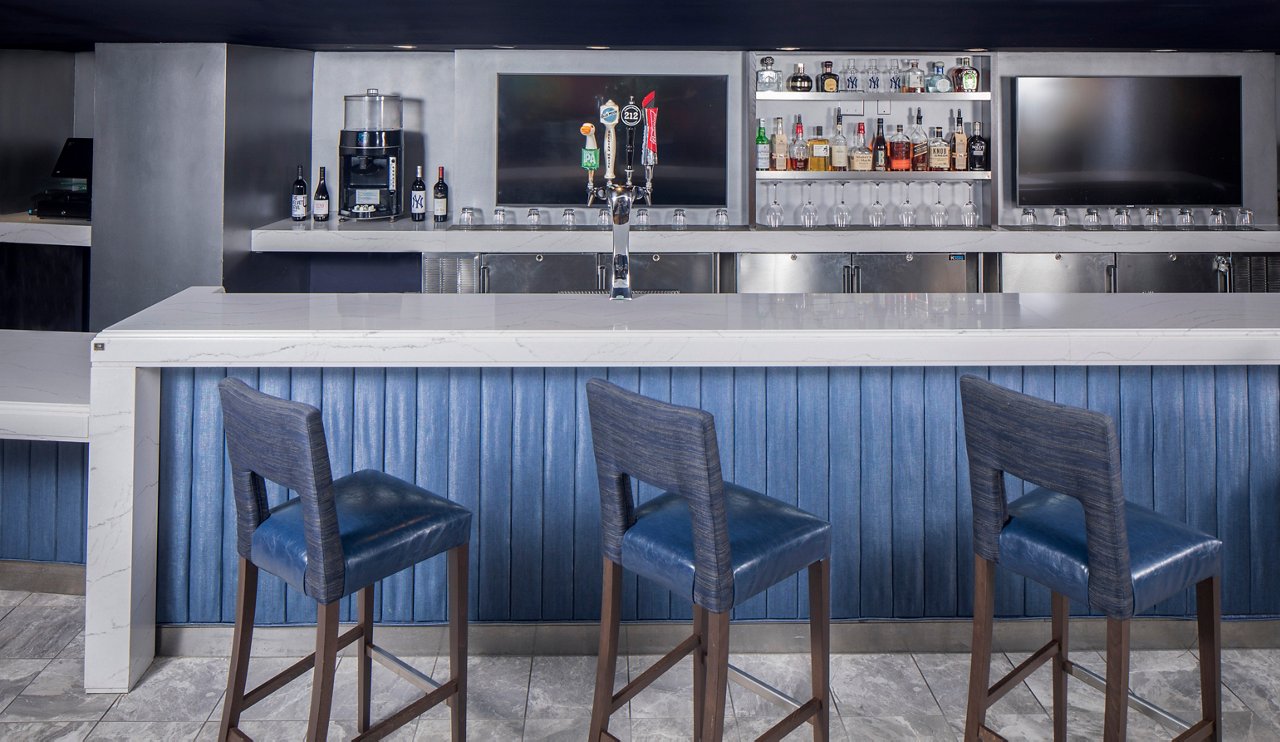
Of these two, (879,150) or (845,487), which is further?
(879,150)

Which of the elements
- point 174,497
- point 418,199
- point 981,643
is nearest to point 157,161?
point 418,199

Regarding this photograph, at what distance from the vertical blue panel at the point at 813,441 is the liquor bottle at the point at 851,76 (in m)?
3.06

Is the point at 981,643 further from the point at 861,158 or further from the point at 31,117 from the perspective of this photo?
the point at 31,117

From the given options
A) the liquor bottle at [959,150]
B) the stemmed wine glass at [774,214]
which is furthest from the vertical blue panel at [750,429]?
the liquor bottle at [959,150]

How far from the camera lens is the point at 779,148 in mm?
5480

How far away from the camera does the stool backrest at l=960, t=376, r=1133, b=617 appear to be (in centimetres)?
186

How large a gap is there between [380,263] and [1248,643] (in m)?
4.13

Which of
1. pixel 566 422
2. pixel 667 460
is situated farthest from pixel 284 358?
pixel 667 460

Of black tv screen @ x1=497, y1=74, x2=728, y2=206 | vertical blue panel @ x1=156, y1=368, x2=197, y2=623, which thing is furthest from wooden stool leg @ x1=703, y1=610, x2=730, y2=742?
black tv screen @ x1=497, y1=74, x2=728, y2=206

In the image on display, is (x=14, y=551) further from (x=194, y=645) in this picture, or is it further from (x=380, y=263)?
(x=380, y=263)

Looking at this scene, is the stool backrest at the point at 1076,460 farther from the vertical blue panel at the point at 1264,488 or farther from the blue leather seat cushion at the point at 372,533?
the vertical blue panel at the point at 1264,488

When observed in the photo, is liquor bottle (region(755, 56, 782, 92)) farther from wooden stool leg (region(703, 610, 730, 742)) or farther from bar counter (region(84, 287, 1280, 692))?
wooden stool leg (region(703, 610, 730, 742))

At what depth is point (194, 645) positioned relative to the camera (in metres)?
2.83

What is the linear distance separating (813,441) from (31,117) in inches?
182
